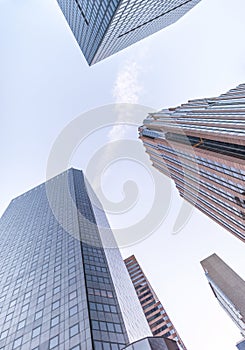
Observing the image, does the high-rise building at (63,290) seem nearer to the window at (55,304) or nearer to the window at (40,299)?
the window at (40,299)

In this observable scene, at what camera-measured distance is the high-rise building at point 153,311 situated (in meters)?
90.6

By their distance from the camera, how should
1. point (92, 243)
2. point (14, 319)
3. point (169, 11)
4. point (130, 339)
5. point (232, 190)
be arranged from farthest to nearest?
point (169, 11), point (92, 243), point (232, 190), point (14, 319), point (130, 339)

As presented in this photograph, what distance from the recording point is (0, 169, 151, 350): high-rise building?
37.8m

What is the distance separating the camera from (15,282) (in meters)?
61.2

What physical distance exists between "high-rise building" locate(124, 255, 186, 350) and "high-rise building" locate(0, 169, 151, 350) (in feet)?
109

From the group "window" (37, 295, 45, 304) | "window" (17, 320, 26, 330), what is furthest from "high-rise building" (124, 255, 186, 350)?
"window" (17, 320, 26, 330)

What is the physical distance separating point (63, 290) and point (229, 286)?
97.3 m

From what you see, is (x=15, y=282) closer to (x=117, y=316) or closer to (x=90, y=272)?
(x=90, y=272)

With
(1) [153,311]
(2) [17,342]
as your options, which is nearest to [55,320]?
(2) [17,342]

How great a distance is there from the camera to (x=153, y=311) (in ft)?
333

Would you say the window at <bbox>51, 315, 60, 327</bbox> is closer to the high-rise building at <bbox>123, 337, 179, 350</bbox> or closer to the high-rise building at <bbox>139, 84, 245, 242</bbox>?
the high-rise building at <bbox>123, 337, 179, 350</bbox>

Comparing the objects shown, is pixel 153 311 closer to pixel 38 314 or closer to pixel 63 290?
pixel 63 290

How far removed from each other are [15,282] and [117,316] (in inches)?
1228

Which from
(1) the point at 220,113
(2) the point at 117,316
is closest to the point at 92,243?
(2) the point at 117,316
